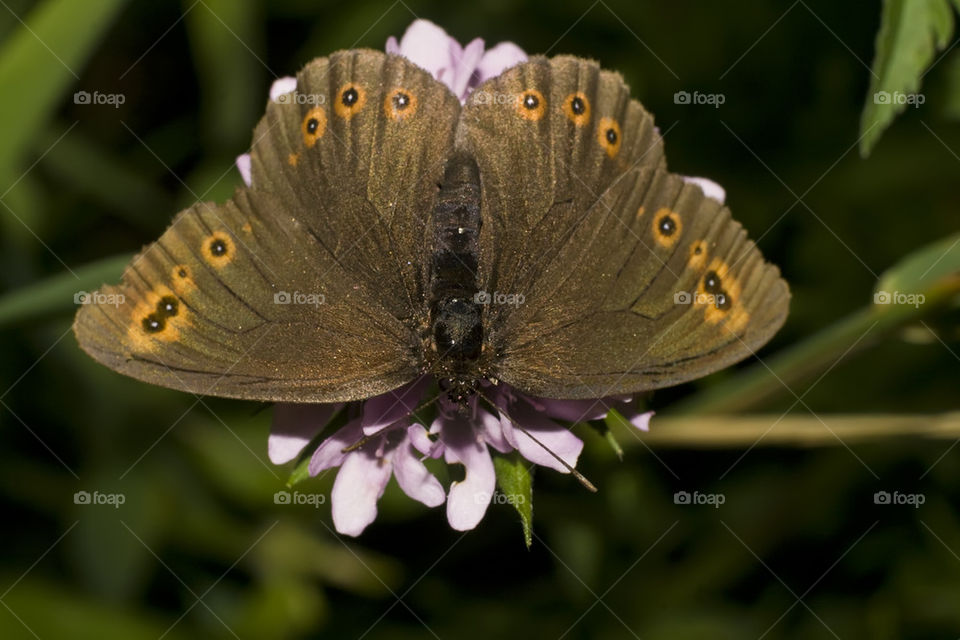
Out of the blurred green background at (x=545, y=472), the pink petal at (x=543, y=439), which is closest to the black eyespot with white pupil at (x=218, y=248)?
the pink petal at (x=543, y=439)

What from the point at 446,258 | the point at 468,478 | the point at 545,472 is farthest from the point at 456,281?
the point at 545,472

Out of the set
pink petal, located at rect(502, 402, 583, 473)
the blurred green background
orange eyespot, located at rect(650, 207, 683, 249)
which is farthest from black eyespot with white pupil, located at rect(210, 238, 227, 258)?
the blurred green background

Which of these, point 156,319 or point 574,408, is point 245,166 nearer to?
point 156,319

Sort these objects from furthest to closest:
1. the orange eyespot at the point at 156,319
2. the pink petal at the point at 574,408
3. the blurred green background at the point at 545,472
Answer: the blurred green background at the point at 545,472 → the pink petal at the point at 574,408 → the orange eyespot at the point at 156,319

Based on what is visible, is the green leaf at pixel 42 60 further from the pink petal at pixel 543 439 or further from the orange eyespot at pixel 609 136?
the pink petal at pixel 543 439

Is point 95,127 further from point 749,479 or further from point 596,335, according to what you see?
point 749,479

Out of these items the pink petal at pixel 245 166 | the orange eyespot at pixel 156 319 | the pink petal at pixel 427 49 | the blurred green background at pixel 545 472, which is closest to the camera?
the orange eyespot at pixel 156 319

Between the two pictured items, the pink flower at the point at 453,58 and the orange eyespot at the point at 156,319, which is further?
the pink flower at the point at 453,58

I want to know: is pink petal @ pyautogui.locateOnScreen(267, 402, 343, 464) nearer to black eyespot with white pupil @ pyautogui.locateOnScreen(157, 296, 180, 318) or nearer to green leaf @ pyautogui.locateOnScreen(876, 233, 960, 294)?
black eyespot with white pupil @ pyautogui.locateOnScreen(157, 296, 180, 318)
